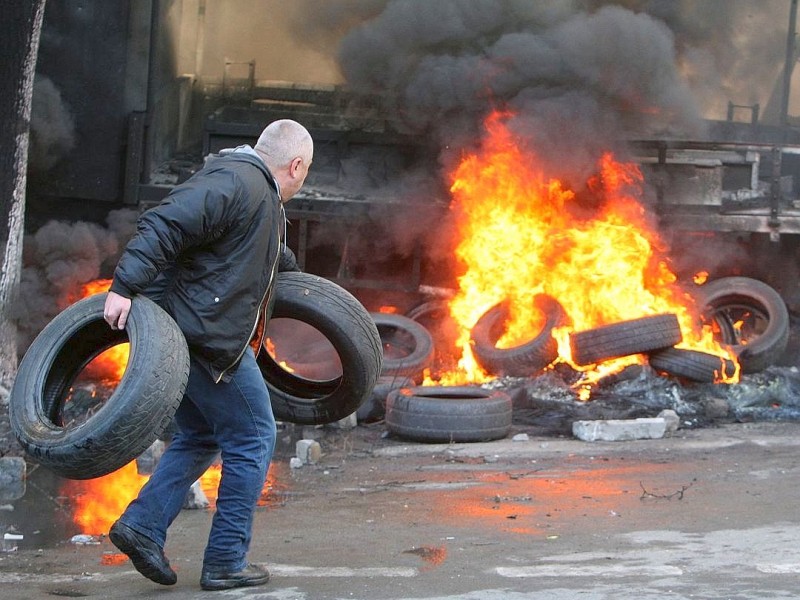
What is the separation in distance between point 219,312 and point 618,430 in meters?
5.64

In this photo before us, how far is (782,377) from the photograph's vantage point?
11719 millimetres

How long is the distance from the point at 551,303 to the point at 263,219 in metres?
7.98

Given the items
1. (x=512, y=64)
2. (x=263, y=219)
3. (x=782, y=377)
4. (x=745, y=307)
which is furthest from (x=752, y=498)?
(x=512, y=64)

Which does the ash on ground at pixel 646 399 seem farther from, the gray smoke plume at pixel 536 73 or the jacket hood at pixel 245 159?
the jacket hood at pixel 245 159

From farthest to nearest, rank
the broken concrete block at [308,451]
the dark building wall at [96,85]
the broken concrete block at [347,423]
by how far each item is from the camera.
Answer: the dark building wall at [96,85] → the broken concrete block at [347,423] → the broken concrete block at [308,451]

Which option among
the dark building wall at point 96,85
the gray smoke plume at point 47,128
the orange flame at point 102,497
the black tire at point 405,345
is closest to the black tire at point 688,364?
the black tire at point 405,345

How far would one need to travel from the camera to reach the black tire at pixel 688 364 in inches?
435

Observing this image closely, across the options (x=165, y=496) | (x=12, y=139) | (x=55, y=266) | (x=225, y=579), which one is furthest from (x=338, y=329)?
(x=55, y=266)

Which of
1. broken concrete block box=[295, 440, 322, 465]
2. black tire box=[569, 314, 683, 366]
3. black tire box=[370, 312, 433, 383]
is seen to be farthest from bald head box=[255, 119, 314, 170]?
black tire box=[569, 314, 683, 366]

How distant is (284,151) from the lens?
455 cm

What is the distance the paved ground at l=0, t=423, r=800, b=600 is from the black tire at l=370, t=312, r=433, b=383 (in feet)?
6.58

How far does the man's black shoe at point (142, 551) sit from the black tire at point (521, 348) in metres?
7.31

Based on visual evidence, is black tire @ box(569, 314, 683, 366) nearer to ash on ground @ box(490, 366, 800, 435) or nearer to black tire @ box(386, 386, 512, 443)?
ash on ground @ box(490, 366, 800, 435)

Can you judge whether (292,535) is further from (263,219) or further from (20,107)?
(20,107)
